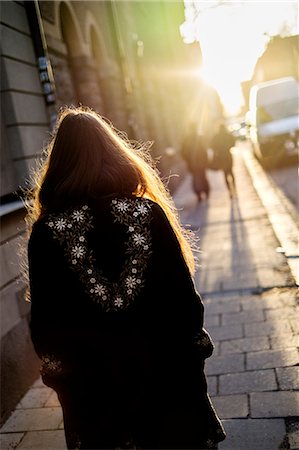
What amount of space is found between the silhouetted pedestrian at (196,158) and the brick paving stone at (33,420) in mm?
8728

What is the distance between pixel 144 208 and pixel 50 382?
0.78 metres

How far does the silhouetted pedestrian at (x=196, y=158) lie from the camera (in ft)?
39.1

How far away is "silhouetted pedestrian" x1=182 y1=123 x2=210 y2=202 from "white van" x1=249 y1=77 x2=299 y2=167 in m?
4.27

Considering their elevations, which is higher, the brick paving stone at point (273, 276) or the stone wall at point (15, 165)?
the stone wall at point (15, 165)

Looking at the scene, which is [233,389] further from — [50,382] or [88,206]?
[88,206]

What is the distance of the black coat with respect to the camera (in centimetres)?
196

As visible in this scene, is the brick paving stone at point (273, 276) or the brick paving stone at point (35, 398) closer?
the brick paving stone at point (35, 398)

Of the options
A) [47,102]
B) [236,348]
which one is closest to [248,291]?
[236,348]

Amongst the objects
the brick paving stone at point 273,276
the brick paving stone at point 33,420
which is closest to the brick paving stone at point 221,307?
the brick paving stone at point 273,276

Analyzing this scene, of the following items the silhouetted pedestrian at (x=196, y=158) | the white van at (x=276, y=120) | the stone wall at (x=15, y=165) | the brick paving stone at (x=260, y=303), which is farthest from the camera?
the white van at (x=276, y=120)

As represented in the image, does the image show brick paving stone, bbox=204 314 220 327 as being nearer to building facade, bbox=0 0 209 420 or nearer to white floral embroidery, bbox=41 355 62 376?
building facade, bbox=0 0 209 420

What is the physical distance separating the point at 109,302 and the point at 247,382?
198 centimetres

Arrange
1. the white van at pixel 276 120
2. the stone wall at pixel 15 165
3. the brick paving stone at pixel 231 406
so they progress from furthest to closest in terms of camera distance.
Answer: the white van at pixel 276 120 → the stone wall at pixel 15 165 → the brick paving stone at pixel 231 406

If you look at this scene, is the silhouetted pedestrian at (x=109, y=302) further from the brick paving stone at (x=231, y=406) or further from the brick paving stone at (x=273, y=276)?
the brick paving stone at (x=273, y=276)
